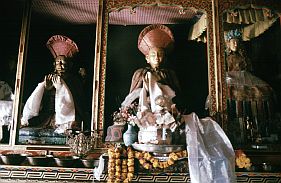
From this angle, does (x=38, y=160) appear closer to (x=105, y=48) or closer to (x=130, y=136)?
(x=130, y=136)

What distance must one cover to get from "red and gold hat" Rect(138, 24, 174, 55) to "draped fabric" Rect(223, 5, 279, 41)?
634 millimetres

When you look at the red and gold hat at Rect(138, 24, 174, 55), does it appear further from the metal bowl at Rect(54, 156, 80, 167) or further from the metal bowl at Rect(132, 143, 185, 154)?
the metal bowl at Rect(54, 156, 80, 167)

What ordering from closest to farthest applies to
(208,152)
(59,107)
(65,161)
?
(208,152) < (65,161) < (59,107)

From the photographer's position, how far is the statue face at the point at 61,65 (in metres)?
3.31

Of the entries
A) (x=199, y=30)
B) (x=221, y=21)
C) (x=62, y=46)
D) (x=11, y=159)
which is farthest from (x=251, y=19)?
(x=11, y=159)

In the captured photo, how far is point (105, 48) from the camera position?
3.19m

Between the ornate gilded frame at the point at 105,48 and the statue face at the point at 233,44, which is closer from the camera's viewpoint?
the ornate gilded frame at the point at 105,48

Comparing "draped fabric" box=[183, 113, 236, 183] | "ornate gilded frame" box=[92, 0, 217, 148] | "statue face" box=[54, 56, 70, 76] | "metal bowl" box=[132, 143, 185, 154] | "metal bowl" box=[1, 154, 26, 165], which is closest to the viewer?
"draped fabric" box=[183, 113, 236, 183]

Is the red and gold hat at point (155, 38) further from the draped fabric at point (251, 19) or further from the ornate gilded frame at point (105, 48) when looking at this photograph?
the draped fabric at point (251, 19)

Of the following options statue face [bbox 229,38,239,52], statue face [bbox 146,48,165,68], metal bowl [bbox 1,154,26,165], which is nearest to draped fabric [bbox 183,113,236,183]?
statue face [bbox 146,48,165,68]

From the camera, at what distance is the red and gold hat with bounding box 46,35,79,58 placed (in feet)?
11.1

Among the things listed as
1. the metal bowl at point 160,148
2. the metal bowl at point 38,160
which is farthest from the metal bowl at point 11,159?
the metal bowl at point 160,148

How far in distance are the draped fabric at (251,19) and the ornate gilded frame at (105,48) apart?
23 centimetres

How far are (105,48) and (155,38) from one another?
1.78 ft
